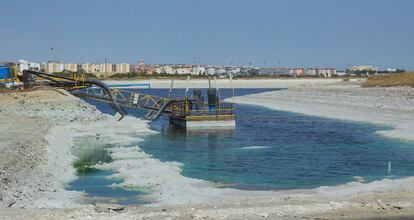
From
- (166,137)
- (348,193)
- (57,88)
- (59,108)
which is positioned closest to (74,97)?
(57,88)

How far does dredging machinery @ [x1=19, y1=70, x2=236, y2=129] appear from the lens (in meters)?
43.7

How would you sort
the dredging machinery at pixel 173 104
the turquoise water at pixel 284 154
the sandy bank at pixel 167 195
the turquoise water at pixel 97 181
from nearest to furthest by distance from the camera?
the sandy bank at pixel 167 195 → the turquoise water at pixel 97 181 → the turquoise water at pixel 284 154 → the dredging machinery at pixel 173 104

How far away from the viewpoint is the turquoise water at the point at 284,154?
2277 centimetres

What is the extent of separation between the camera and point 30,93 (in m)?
50.5

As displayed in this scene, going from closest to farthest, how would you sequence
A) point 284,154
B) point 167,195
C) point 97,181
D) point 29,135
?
1. point 167,195
2. point 97,181
3. point 284,154
4. point 29,135

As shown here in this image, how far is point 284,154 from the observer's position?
2964 centimetres

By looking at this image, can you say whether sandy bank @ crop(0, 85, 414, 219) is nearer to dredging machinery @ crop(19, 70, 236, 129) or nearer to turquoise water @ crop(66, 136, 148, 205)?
turquoise water @ crop(66, 136, 148, 205)

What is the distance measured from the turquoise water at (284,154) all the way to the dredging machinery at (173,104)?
4.32 feet

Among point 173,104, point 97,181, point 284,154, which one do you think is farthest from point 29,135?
point 173,104

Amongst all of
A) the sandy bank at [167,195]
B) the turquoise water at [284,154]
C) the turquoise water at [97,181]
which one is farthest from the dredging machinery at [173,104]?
the sandy bank at [167,195]

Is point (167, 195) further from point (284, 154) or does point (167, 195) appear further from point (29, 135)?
point (29, 135)

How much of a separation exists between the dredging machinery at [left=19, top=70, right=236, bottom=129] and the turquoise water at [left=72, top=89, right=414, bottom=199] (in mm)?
1317

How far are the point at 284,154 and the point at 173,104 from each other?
780 inches

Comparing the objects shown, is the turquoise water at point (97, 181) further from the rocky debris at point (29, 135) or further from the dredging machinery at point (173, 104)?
the dredging machinery at point (173, 104)
